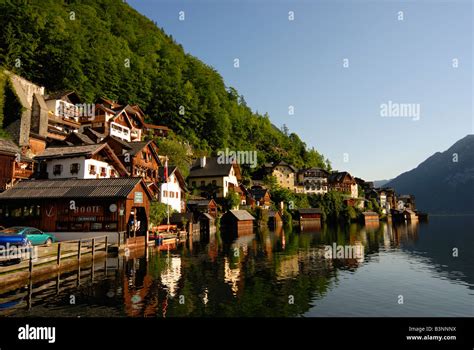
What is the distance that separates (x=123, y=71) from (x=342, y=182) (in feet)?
314

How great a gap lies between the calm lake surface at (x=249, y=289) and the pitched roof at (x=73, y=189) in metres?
7.38

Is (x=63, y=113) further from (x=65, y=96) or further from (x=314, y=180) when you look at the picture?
(x=314, y=180)

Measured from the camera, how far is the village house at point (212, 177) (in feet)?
293

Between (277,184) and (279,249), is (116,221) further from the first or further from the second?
(277,184)

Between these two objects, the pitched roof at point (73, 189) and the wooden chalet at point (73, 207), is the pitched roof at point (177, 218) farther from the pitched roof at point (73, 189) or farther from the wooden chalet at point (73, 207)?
the wooden chalet at point (73, 207)

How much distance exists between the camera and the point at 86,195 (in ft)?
121

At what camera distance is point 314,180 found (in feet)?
447

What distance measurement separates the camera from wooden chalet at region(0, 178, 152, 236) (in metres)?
36.9

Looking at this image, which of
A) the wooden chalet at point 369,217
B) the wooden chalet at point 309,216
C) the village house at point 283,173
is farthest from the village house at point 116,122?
the wooden chalet at point 369,217

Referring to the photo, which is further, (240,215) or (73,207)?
(240,215)

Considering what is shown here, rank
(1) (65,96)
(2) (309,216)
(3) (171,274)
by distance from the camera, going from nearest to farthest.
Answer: (3) (171,274), (1) (65,96), (2) (309,216)

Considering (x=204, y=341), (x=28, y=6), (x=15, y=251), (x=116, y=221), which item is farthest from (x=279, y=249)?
(x=28, y=6)

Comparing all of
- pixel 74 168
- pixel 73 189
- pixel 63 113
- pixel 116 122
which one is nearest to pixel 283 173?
pixel 116 122

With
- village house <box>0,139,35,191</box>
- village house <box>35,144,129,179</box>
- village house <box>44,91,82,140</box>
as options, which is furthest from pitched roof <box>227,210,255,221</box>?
village house <box>0,139,35,191</box>
